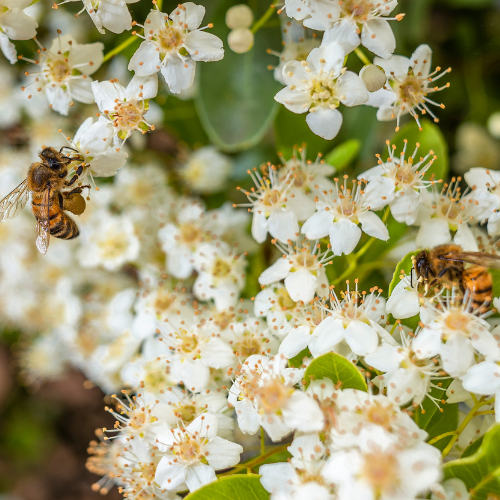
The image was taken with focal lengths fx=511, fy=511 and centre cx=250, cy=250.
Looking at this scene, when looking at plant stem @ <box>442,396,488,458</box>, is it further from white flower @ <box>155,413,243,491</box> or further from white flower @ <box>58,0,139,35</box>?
white flower @ <box>58,0,139,35</box>

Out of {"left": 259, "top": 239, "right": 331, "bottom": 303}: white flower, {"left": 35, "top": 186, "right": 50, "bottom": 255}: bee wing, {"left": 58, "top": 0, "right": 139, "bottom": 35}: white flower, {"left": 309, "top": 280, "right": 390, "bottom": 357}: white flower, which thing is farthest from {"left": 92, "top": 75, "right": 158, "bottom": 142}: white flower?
{"left": 309, "top": 280, "right": 390, "bottom": 357}: white flower

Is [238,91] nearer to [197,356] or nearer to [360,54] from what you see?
[360,54]

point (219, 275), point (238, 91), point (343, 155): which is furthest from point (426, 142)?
point (219, 275)

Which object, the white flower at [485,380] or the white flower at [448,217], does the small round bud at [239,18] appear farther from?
the white flower at [485,380]

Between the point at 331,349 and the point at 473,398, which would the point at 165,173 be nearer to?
the point at 331,349

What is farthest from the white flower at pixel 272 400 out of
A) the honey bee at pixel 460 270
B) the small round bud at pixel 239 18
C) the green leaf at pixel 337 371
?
the small round bud at pixel 239 18

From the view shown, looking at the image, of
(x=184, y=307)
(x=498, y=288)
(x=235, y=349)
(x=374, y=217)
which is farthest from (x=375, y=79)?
(x=184, y=307)
